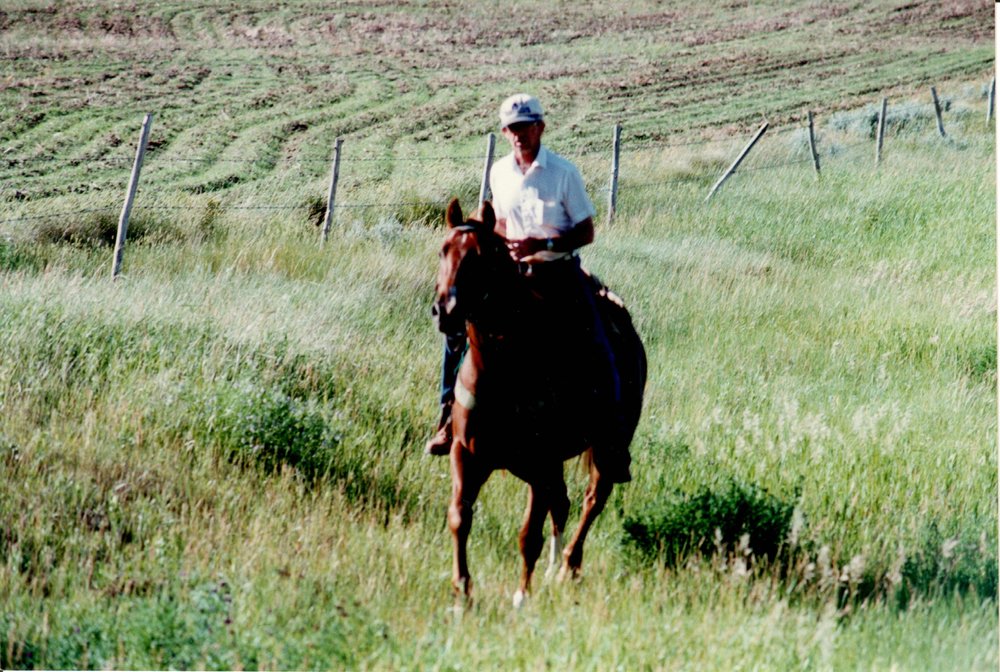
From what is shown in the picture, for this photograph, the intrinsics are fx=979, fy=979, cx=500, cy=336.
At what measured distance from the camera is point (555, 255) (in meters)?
4.62

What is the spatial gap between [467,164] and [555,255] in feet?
53.9

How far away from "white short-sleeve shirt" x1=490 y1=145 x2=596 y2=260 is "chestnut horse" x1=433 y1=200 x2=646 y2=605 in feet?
1.73

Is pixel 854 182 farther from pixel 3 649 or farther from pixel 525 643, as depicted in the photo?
pixel 3 649

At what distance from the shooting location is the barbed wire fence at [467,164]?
1244 centimetres

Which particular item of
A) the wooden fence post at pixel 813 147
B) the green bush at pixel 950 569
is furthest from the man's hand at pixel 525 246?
the wooden fence post at pixel 813 147

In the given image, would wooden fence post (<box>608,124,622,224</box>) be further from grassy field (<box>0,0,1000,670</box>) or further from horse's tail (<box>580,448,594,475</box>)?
horse's tail (<box>580,448,594,475</box>)

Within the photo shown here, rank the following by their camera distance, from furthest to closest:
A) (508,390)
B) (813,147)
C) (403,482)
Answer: (813,147) < (403,482) < (508,390)

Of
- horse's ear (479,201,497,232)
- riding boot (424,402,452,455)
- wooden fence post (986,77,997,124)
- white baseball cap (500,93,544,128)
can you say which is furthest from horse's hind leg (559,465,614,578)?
wooden fence post (986,77,997,124)

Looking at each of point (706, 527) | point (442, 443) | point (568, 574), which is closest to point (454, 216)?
point (442, 443)

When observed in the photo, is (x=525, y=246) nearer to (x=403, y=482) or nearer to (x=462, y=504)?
(x=462, y=504)

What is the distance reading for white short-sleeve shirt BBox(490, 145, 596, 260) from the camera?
4781 mm

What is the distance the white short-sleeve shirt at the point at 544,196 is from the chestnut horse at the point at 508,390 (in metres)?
0.53

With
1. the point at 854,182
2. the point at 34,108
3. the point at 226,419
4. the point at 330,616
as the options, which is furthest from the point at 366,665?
the point at 34,108

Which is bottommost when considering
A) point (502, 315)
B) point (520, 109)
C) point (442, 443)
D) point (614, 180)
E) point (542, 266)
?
point (614, 180)
